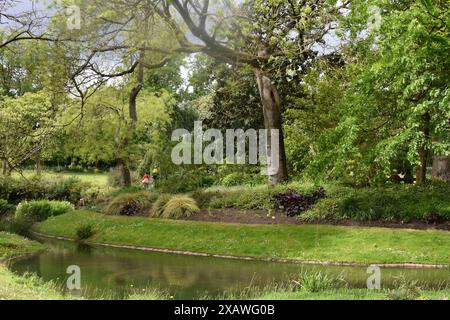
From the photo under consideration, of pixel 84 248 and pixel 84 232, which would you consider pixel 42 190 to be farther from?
pixel 84 248

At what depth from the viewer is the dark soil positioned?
50.1 ft

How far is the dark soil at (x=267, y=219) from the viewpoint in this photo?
15.3 m

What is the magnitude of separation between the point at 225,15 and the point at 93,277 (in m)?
10.5

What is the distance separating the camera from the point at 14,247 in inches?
647

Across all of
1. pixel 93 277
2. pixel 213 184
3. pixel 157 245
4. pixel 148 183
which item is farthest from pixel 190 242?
pixel 148 183

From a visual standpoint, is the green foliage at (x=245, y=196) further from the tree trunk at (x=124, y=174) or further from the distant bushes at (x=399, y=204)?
the tree trunk at (x=124, y=174)

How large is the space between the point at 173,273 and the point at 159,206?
7748 mm

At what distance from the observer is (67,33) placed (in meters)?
17.4

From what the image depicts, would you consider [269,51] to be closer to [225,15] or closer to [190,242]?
[225,15]

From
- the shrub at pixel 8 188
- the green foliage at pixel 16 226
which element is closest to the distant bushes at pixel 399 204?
the green foliage at pixel 16 226

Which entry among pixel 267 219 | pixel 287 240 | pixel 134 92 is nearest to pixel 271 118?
pixel 267 219

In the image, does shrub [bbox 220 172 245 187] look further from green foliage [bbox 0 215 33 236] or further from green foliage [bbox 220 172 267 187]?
green foliage [bbox 0 215 33 236]

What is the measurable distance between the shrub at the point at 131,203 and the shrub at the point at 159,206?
727mm

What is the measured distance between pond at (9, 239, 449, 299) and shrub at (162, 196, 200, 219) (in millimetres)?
3220
